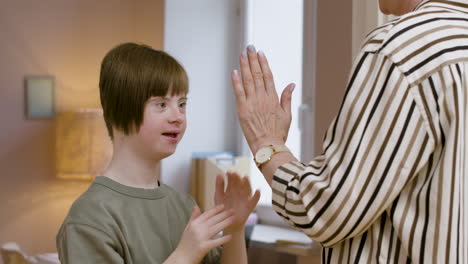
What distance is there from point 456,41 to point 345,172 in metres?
0.24

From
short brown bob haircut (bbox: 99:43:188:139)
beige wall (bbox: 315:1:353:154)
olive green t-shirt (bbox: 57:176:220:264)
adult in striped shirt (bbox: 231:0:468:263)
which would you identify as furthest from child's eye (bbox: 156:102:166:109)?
beige wall (bbox: 315:1:353:154)

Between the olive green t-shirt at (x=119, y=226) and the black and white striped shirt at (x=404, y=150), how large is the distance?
47 cm

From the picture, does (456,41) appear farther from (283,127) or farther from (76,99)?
(76,99)

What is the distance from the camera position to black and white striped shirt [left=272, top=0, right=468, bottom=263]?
0.88 m

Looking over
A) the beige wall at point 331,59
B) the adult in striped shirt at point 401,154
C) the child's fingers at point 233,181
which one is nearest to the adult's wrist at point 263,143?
the adult in striped shirt at point 401,154

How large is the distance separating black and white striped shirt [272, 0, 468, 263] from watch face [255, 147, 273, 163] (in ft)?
0.40

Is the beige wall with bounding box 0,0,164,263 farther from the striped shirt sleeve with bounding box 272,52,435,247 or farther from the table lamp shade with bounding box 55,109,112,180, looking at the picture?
the striped shirt sleeve with bounding box 272,52,435,247

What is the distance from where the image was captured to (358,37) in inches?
81.2

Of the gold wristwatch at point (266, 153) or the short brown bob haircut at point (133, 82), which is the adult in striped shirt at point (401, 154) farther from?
the short brown bob haircut at point (133, 82)

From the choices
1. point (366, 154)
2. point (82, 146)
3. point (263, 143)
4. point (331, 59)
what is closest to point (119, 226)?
point (263, 143)

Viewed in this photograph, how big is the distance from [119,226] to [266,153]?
0.39m

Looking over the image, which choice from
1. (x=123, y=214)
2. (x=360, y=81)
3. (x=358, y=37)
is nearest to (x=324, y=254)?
(x=360, y=81)

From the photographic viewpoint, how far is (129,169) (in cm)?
138

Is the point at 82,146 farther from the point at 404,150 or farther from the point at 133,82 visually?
the point at 404,150
